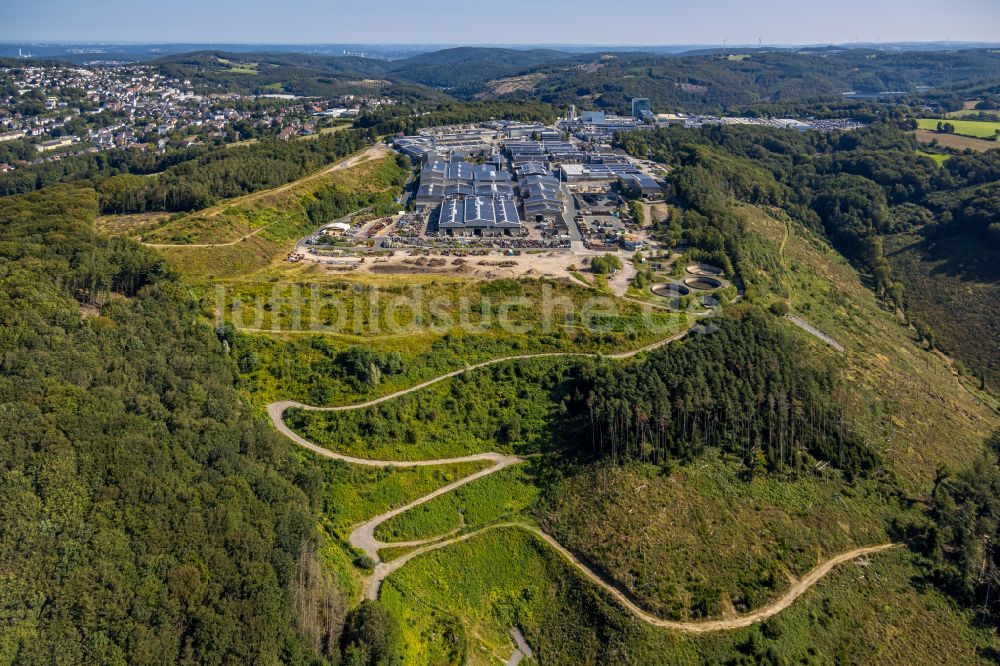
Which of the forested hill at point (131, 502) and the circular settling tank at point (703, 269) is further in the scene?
the circular settling tank at point (703, 269)

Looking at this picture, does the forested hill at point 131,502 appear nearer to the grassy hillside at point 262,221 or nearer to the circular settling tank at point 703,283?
the grassy hillside at point 262,221

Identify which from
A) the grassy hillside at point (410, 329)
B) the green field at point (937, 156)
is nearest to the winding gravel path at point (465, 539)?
the grassy hillside at point (410, 329)

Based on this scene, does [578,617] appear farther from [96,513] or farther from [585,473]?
[96,513]

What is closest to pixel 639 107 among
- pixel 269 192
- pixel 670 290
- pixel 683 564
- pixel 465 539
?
pixel 269 192

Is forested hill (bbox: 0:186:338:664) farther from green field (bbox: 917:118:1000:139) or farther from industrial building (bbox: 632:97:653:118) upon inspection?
green field (bbox: 917:118:1000:139)

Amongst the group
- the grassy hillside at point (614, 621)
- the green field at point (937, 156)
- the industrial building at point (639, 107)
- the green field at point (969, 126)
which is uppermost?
the industrial building at point (639, 107)

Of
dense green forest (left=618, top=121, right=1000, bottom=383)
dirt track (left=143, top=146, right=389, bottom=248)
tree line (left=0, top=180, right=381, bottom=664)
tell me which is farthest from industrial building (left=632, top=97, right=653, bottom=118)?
Result: tree line (left=0, top=180, right=381, bottom=664)

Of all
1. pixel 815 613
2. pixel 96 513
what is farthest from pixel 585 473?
pixel 96 513
